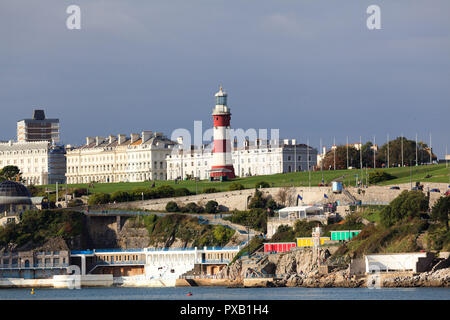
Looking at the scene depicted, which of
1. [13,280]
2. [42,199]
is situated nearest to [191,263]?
[13,280]

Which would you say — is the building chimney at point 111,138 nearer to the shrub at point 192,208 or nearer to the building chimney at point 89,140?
the building chimney at point 89,140

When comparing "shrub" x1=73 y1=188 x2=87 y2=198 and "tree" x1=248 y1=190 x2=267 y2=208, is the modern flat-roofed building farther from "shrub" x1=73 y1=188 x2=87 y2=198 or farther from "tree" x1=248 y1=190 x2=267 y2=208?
"tree" x1=248 y1=190 x2=267 y2=208

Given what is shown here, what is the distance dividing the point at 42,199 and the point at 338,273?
45125 millimetres

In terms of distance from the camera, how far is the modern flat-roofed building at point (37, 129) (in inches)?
7283

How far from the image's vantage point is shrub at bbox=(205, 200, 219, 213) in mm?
92250

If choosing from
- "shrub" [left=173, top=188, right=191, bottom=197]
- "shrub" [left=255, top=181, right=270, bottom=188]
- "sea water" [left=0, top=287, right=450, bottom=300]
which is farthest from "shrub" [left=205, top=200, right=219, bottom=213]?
"sea water" [left=0, top=287, right=450, bottom=300]

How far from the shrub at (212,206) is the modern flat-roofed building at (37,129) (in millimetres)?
95428

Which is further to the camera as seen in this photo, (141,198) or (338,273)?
(141,198)

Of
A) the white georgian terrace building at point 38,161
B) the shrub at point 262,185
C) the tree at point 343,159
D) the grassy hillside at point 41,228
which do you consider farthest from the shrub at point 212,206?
the white georgian terrace building at point 38,161

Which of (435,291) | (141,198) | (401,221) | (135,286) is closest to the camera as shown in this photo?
(435,291)

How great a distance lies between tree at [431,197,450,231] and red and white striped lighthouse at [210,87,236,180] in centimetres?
4120

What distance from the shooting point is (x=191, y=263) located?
8200 centimetres

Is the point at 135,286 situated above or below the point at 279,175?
below

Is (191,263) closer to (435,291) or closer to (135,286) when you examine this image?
(135,286)
